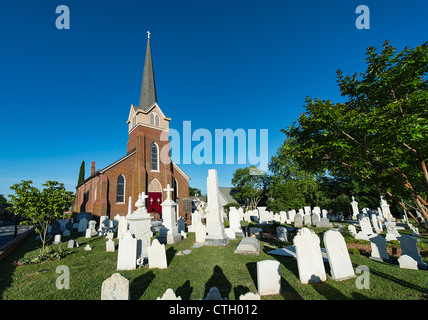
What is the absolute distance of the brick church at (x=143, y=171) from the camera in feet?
67.0

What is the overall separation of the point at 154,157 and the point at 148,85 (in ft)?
37.8

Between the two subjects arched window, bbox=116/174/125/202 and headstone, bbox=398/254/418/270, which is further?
arched window, bbox=116/174/125/202

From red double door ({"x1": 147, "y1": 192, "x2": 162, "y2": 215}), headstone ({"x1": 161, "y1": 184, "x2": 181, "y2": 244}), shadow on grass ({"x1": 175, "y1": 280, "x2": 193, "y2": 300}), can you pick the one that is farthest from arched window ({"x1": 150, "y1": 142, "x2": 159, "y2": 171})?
shadow on grass ({"x1": 175, "y1": 280, "x2": 193, "y2": 300})

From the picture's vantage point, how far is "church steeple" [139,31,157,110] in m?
27.0

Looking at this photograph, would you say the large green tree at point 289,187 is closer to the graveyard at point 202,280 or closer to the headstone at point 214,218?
the headstone at point 214,218

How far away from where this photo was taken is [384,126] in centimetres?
464

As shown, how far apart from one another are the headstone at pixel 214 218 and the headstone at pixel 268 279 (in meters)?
5.15

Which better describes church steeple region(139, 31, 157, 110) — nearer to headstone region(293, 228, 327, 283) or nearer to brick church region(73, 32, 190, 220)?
brick church region(73, 32, 190, 220)

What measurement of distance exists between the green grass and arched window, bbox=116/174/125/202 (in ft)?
46.7

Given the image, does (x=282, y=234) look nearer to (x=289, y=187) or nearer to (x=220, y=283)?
(x=220, y=283)

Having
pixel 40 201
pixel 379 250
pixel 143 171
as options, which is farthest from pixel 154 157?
pixel 379 250

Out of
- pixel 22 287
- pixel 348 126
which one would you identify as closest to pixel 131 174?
pixel 22 287
